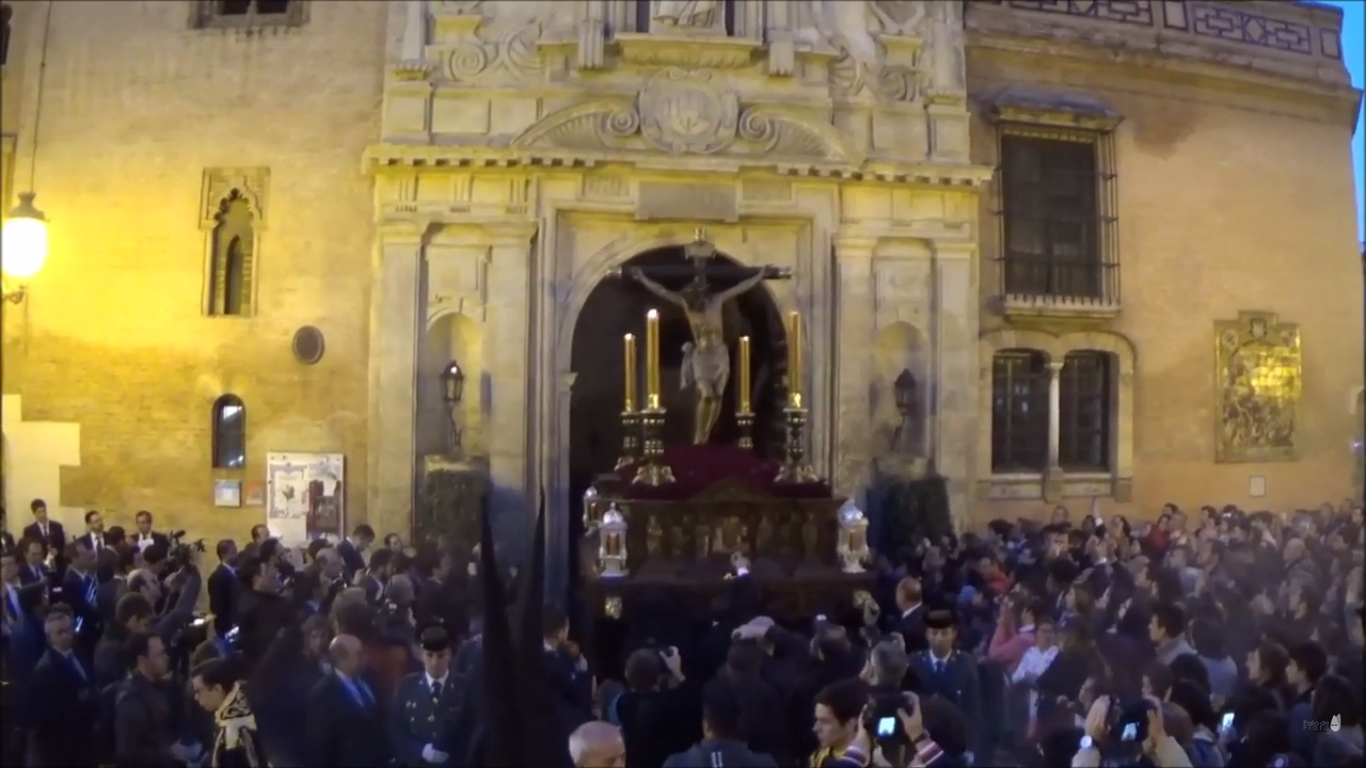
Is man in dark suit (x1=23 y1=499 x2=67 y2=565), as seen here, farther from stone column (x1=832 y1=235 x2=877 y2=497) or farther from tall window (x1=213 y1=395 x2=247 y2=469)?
stone column (x1=832 y1=235 x2=877 y2=497)

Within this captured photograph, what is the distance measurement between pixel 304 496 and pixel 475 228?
4247mm

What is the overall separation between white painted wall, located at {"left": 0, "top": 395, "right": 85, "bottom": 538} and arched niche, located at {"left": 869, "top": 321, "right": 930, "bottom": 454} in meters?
11.0

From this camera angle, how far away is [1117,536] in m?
13.6

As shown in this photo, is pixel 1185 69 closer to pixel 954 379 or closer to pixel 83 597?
pixel 954 379

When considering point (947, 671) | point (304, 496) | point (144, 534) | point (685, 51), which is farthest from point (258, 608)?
point (685, 51)

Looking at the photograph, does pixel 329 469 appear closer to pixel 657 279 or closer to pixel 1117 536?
pixel 657 279

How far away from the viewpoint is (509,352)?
51.2ft

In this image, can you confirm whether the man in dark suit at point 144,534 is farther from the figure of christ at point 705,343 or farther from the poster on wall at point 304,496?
the figure of christ at point 705,343

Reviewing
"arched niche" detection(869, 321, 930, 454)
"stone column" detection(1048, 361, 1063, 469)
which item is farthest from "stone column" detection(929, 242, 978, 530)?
"stone column" detection(1048, 361, 1063, 469)

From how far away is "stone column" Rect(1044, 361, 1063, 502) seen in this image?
699 inches

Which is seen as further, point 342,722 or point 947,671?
point 947,671

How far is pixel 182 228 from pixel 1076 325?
515 inches

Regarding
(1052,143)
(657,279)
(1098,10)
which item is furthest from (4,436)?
(1098,10)

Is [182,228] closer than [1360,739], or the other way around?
[1360,739]
